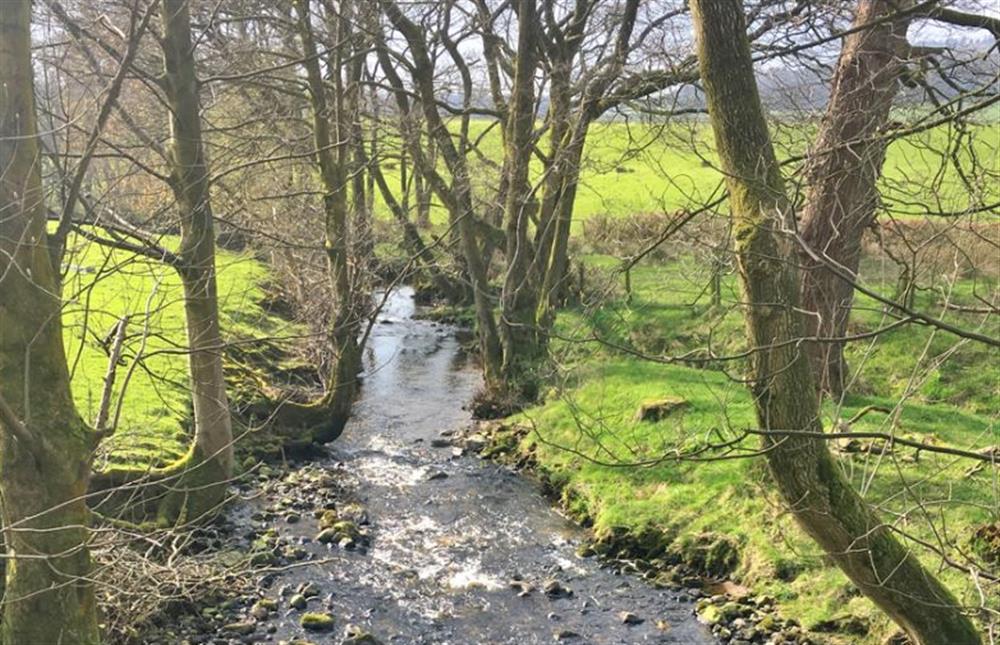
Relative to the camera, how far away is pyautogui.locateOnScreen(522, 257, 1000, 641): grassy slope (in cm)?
868

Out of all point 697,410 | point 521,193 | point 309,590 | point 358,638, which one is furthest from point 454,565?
point 521,193

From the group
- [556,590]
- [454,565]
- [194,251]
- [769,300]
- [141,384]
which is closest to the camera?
[769,300]

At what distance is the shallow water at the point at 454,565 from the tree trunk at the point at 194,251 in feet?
5.08

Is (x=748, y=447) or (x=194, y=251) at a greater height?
(x=194, y=251)

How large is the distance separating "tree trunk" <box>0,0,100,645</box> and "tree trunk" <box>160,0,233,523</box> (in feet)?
12.0

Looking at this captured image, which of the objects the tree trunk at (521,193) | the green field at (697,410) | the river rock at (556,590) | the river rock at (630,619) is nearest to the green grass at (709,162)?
the green field at (697,410)

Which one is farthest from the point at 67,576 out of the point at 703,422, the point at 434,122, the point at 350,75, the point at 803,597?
the point at 350,75

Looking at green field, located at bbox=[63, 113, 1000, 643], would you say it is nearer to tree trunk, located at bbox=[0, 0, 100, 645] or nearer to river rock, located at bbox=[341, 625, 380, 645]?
tree trunk, located at bbox=[0, 0, 100, 645]

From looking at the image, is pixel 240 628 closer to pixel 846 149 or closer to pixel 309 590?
pixel 309 590

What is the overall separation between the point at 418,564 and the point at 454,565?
455 millimetres

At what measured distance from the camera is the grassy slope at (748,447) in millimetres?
8680

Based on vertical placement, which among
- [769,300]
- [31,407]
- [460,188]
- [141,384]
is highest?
[460,188]

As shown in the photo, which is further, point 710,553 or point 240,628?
point 710,553

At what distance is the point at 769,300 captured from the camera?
5.56 metres
